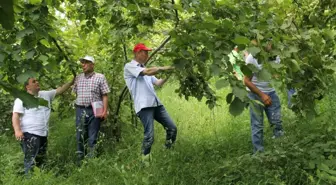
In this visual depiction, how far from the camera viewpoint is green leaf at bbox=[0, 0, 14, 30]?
1.16 meters

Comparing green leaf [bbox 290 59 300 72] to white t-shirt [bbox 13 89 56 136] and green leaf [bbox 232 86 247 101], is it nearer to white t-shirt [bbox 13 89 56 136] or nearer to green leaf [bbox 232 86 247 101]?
green leaf [bbox 232 86 247 101]

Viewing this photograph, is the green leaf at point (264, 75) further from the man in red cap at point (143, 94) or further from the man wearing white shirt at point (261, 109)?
the man in red cap at point (143, 94)

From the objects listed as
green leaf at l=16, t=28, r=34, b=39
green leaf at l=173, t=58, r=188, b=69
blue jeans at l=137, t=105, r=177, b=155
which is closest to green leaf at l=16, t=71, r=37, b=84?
green leaf at l=16, t=28, r=34, b=39

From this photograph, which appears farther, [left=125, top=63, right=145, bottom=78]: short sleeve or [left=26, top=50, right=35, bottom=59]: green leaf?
[left=125, top=63, right=145, bottom=78]: short sleeve

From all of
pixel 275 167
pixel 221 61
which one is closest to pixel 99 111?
pixel 275 167

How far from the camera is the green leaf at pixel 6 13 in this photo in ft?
3.82

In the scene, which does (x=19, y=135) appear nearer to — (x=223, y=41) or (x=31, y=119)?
(x=31, y=119)

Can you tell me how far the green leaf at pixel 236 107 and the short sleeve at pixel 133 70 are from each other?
8.36ft

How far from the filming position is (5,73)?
371 cm

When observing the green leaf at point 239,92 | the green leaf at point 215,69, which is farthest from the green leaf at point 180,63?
the green leaf at point 239,92

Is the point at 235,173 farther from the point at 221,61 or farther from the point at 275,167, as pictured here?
the point at 221,61

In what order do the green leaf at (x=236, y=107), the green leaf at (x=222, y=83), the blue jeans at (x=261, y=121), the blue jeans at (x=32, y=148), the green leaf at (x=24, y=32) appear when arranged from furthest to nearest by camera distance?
1. the blue jeans at (x=32, y=148)
2. the blue jeans at (x=261, y=121)
3. the green leaf at (x=24, y=32)
4. the green leaf at (x=222, y=83)
5. the green leaf at (x=236, y=107)

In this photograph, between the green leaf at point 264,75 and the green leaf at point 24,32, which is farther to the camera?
the green leaf at point 24,32

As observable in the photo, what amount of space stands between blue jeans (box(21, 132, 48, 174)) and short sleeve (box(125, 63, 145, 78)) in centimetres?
140
